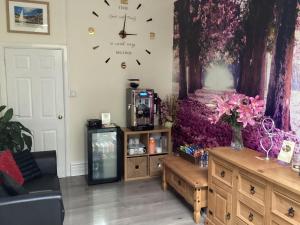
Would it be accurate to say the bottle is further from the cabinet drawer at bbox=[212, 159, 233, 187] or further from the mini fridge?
the mini fridge

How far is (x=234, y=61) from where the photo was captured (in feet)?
10.2

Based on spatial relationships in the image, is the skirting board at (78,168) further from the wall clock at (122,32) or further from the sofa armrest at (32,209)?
the sofa armrest at (32,209)

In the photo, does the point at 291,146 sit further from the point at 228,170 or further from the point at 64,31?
the point at 64,31

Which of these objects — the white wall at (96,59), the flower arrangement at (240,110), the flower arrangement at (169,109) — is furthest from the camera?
the flower arrangement at (169,109)

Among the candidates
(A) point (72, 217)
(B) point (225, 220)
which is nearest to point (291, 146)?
(B) point (225, 220)

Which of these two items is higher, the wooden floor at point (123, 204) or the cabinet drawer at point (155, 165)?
the cabinet drawer at point (155, 165)

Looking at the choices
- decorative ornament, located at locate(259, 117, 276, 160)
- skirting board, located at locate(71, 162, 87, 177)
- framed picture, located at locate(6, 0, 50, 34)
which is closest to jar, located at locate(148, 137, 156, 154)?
skirting board, located at locate(71, 162, 87, 177)

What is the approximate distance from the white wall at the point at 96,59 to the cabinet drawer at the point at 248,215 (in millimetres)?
2505

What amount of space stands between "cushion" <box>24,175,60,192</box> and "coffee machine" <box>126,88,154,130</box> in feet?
4.74

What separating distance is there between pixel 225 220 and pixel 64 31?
3.17 metres

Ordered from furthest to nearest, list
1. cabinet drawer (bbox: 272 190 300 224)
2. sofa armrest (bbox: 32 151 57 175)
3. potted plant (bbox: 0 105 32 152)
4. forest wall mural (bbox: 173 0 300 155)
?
1. potted plant (bbox: 0 105 32 152)
2. sofa armrest (bbox: 32 151 57 175)
3. forest wall mural (bbox: 173 0 300 155)
4. cabinet drawer (bbox: 272 190 300 224)

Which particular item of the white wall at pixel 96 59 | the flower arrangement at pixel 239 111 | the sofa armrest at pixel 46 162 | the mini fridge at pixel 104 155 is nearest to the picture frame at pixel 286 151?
the flower arrangement at pixel 239 111

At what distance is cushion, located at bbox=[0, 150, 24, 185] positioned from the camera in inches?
108

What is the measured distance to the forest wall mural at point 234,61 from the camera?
7.95 ft
